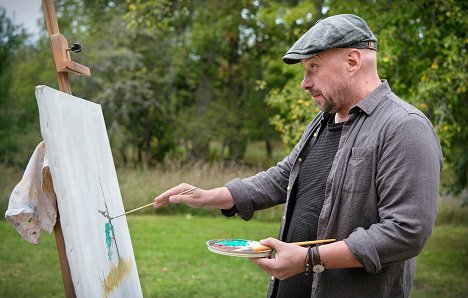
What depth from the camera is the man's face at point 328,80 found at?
Result: 190 cm

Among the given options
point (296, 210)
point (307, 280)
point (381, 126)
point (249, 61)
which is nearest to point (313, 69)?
point (381, 126)

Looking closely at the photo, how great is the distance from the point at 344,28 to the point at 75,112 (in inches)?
39.9

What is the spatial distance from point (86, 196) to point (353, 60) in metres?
1.03

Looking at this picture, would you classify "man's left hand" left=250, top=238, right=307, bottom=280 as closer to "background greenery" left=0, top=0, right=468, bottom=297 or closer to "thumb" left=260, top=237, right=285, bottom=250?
"thumb" left=260, top=237, right=285, bottom=250

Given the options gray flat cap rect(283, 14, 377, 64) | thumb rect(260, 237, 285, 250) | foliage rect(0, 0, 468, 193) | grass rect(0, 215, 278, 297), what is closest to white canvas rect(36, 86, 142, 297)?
thumb rect(260, 237, 285, 250)

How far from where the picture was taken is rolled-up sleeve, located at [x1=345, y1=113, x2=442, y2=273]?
1.67 metres

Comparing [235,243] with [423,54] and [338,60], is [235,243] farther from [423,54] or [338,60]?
[423,54]

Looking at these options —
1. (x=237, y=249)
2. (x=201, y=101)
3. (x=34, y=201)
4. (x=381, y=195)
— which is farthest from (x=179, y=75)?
(x=381, y=195)

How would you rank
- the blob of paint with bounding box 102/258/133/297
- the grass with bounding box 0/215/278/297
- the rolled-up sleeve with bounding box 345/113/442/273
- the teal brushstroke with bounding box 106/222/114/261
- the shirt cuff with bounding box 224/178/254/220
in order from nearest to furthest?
the rolled-up sleeve with bounding box 345/113/442/273 < the blob of paint with bounding box 102/258/133/297 < the teal brushstroke with bounding box 106/222/114/261 < the shirt cuff with bounding box 224/178/254/220 < the grass with bounding box 0/215/278/297

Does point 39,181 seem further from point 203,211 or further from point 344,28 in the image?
point 203,211

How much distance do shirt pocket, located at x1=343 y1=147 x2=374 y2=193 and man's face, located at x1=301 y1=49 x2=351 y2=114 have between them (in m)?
0.20

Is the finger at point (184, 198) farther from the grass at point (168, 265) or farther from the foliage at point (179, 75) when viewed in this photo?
the foliage at point (179, 75)

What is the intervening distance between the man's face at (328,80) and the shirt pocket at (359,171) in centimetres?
20

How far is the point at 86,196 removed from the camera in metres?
2.05
